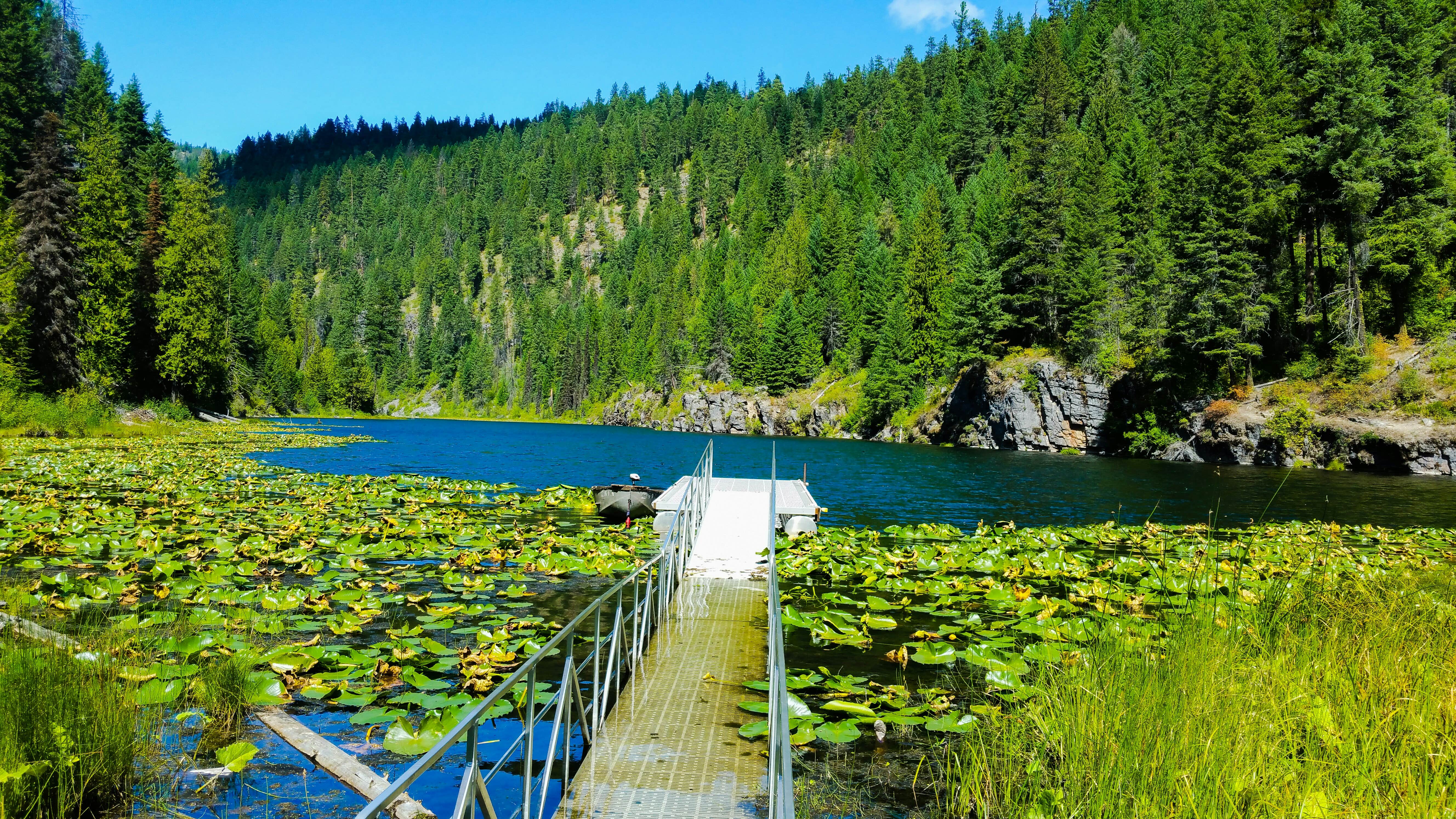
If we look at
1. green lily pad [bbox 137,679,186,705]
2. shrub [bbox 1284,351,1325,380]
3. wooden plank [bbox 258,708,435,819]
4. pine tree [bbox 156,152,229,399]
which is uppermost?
pine tree [bbox 156,152,229,399]

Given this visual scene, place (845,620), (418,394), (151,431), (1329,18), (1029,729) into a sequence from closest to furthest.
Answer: (1029,729)
(845,620)
(151,431)
(1329,18)
(418,394)

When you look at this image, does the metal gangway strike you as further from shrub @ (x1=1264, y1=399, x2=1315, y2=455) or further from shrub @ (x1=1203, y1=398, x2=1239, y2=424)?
shrub @ (x1=1203, y1=398, x2=1239, y2=424)

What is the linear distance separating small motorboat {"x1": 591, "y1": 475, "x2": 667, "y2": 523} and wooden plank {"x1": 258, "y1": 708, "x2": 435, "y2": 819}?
14960mm

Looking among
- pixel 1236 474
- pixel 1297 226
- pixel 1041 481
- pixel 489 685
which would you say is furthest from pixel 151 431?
pixel 1297 226

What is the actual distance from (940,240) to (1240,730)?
3157 inches

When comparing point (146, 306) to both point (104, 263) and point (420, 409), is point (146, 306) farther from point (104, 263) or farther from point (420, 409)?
point (420, 409)

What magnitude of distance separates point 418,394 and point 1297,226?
143925 millimetres

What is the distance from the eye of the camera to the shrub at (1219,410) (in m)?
46.6

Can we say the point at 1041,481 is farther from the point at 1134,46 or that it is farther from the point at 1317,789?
the point at 1134,46

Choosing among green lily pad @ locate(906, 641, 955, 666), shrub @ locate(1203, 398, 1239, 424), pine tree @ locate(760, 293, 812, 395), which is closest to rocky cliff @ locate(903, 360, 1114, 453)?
shrub @ locate(1203, 398, 1239, 424)

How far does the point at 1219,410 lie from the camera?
47094 mm

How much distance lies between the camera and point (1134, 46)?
98000mm

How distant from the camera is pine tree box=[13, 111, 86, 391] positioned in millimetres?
38750

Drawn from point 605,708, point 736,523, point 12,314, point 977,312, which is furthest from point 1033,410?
point 12,314
